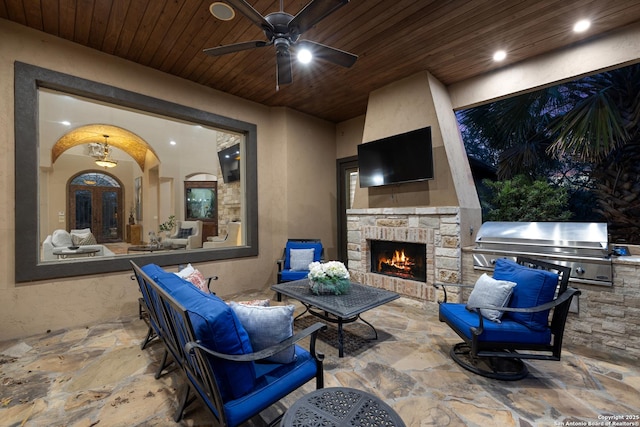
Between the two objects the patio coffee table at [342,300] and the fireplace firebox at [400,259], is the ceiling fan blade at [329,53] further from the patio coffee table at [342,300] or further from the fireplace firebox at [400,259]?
the fireplace firebox at [400,259]

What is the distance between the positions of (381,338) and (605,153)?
3.14 meters

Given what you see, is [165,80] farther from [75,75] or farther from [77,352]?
[77,352]

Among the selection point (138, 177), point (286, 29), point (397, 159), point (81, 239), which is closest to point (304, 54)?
point (286, 29)

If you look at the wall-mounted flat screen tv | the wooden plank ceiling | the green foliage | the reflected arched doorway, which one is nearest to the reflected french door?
the reflected arched doorway

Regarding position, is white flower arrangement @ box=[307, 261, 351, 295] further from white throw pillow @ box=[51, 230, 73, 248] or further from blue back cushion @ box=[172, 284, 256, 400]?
white throw pillow @ box=[51, 230, 73, 248]

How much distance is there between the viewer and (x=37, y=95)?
292 cm

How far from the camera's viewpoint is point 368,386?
6.64 feet

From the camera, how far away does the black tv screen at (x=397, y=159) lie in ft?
11.7

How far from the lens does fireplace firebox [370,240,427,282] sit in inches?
151

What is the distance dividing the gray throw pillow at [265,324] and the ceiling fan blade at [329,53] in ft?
7.06

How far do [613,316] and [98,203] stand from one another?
1176 centimetres

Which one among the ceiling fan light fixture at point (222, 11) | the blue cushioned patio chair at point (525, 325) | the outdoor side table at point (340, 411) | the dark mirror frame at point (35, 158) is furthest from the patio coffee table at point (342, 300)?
the ceiling fan light fixture at point (222, 11)

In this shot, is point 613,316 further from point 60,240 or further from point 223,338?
point 60,240

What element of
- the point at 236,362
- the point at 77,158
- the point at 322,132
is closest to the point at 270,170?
the point at 322,132
